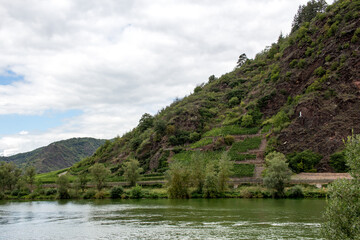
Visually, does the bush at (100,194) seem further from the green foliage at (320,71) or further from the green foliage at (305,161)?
the green foliage at (320,71)

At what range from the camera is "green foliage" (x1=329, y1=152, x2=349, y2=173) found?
227ft

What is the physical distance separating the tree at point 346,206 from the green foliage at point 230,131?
8303 cm

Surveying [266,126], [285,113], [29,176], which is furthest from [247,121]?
[29,176]

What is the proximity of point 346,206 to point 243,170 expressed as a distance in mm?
63515

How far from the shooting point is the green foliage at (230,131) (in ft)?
327

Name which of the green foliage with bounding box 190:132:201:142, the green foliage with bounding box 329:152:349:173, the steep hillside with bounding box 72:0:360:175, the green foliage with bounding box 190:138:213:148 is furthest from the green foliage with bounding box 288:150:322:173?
the green foliage with bounding box 190:132:201:142

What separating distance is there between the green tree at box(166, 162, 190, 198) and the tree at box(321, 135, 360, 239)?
5120 centimetres

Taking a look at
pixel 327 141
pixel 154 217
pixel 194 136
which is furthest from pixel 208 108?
pixel 154 217

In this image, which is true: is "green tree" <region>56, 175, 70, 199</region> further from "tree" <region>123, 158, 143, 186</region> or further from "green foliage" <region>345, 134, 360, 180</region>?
"green foliage" <region>345, 134, 360, 180</region>

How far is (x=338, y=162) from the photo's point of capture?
230 feet

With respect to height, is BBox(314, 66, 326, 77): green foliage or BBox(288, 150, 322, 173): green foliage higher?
BBox(314, 66, 326, 77): green foliage

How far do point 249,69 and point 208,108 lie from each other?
129 ft

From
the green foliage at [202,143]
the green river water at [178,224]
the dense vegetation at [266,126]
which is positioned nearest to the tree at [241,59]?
the dense vegetation at [266,126]

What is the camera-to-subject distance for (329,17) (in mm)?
109438
